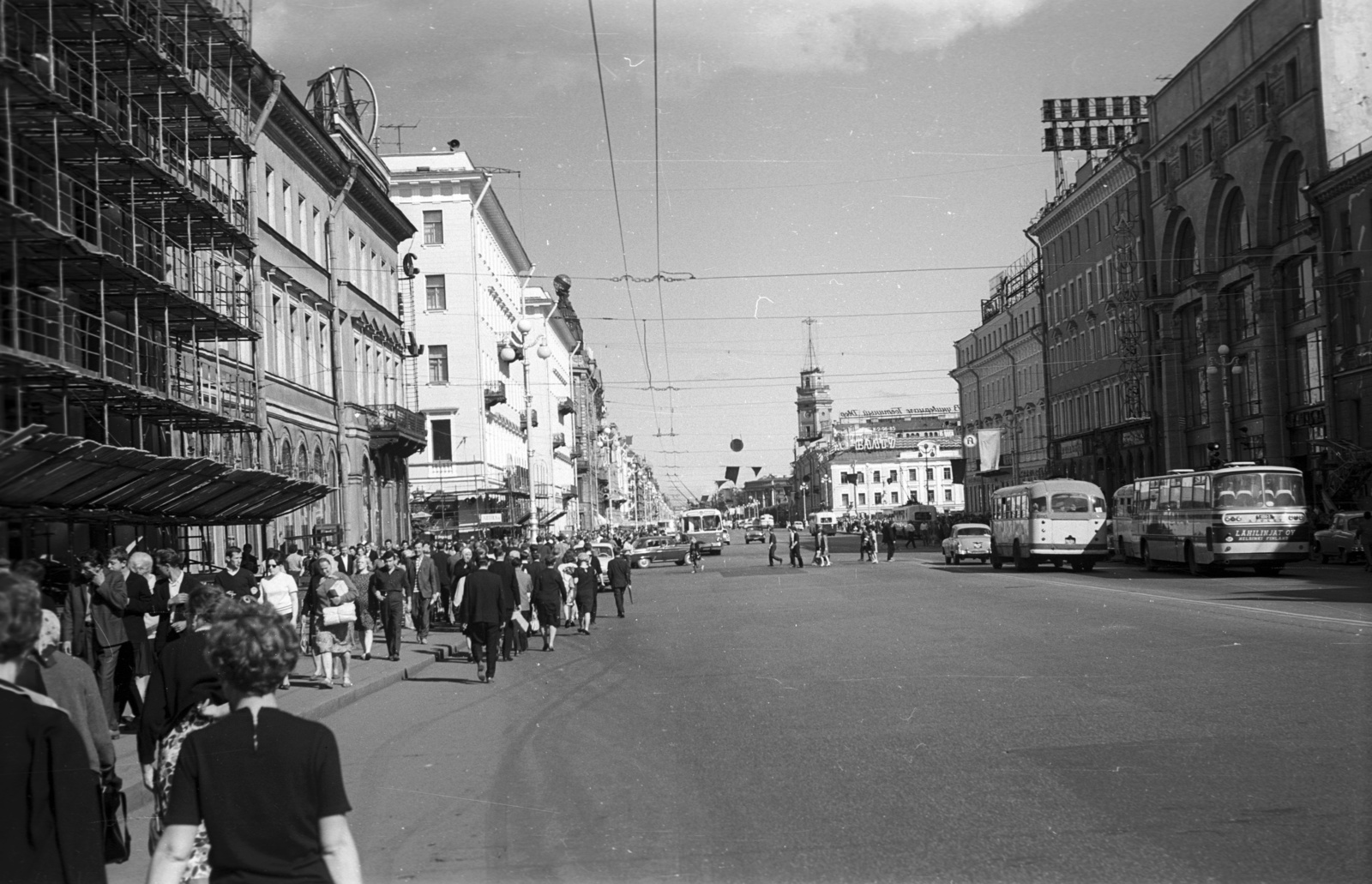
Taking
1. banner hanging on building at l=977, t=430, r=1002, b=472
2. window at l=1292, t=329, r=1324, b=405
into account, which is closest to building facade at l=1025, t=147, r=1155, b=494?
banner hanging on building at l=977, t=430, r=1002, b=472

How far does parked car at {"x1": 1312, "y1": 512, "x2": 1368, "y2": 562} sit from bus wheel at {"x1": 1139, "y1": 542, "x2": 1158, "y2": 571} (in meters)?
4.64

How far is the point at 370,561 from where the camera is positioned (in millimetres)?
31609

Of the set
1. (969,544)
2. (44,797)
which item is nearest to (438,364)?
(969,544)

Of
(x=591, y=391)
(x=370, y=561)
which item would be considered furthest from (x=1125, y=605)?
(x=591, y=391)

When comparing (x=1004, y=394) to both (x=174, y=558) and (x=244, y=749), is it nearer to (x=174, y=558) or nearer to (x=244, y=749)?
(x=174, y=558)

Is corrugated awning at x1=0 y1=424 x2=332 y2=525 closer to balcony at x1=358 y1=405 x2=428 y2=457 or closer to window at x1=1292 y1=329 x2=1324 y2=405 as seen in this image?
balcony at x1=358 y1=405 x2=428 y2=457

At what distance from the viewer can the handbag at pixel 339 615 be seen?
18.8 metres

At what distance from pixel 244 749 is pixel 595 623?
28443 millimetres

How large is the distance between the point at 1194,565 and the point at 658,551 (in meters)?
35.5

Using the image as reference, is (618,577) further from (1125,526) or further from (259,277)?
(1125,526)

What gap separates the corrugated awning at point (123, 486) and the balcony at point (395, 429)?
23503mm

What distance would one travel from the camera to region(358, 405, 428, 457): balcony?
49.3 metres

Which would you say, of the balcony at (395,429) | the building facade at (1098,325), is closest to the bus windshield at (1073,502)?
the balcony at (395,429)

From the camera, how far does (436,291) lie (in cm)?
7231
